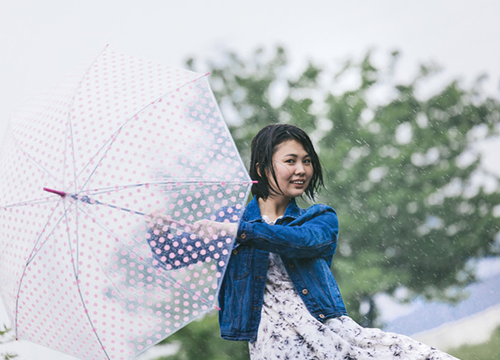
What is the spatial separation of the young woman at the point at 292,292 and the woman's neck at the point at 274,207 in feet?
0.08

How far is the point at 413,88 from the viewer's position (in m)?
11.3

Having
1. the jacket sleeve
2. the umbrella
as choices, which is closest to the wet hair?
the jacket sleeve

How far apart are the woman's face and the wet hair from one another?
0.04ft

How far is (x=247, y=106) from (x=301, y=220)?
9084 millimetres

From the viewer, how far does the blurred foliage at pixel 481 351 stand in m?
9.59

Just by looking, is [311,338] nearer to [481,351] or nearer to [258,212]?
[258,212]

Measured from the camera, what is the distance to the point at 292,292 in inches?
71.4

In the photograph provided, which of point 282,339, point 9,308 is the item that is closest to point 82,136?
point 9,308

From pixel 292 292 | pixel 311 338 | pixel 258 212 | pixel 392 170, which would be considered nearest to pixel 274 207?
pixel 258 212

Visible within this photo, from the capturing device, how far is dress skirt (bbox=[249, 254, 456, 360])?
5.63 feet

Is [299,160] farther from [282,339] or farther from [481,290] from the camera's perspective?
[481,290]

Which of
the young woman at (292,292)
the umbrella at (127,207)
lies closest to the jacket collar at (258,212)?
the young woman at (292,292)

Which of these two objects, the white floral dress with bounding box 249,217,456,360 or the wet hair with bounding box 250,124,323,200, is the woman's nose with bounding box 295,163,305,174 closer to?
the wet hair with bounding box 250,124,323,200

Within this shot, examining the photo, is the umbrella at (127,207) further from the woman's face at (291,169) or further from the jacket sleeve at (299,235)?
the woman's face at (291,169)
